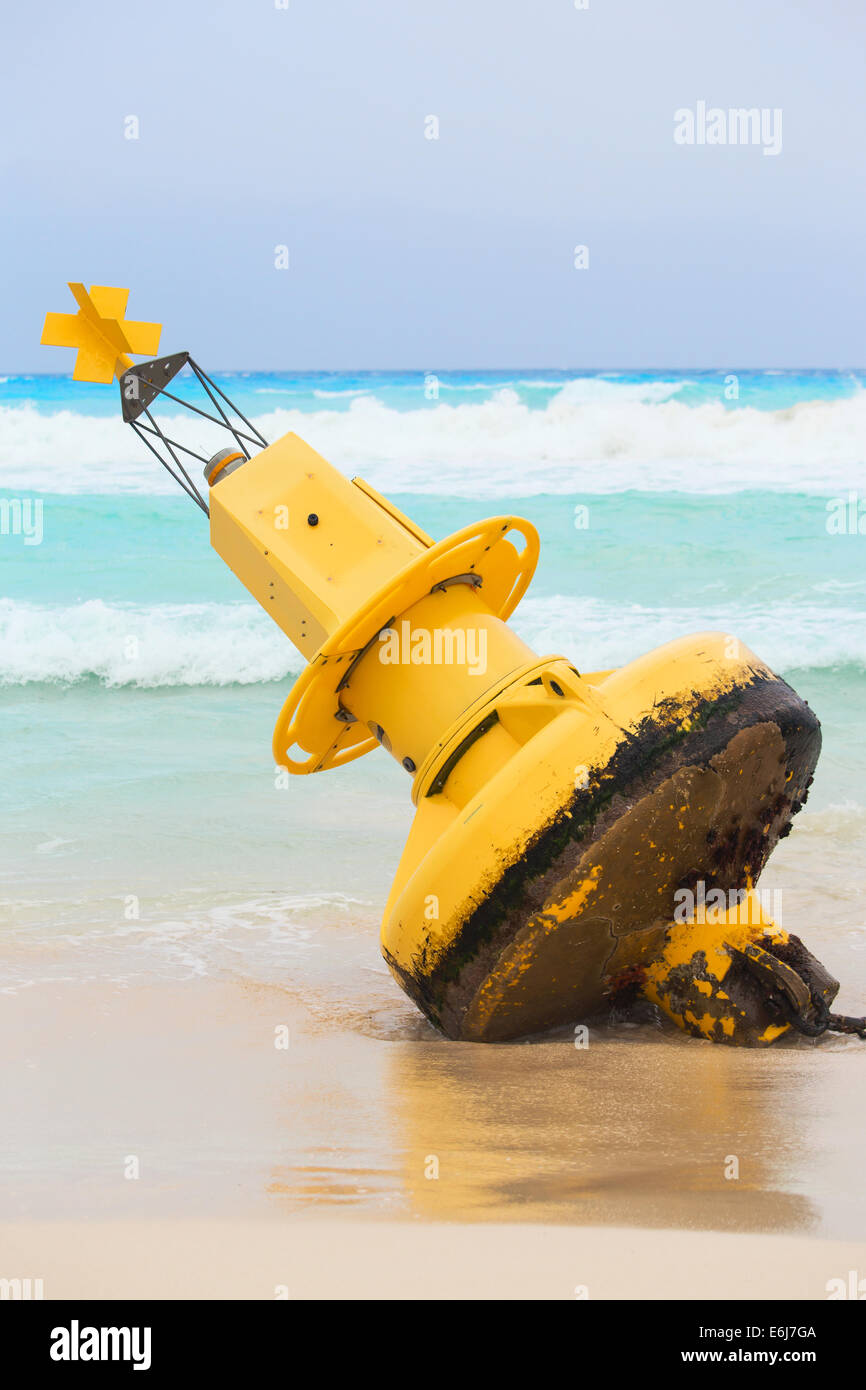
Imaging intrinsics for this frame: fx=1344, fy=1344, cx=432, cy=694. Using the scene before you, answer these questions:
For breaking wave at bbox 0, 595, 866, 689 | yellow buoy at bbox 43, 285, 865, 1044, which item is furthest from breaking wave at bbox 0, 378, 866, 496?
yellow buoy at bbox 43, 285, 865, 1044

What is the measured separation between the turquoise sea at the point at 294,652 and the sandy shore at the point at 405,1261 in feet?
4.27

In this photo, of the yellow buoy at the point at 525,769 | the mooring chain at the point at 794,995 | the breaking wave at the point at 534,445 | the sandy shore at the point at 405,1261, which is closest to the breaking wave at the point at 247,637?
the yellow buoy at the point at 525,769

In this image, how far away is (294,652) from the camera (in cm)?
939

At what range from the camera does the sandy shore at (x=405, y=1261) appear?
2049 mm

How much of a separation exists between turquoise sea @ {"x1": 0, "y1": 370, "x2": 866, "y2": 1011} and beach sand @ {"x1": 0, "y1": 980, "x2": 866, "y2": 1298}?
48 cm

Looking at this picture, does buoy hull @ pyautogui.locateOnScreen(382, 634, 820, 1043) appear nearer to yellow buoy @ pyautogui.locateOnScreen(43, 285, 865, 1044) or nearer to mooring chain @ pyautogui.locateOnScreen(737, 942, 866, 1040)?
yellow buoy @ pyautogui.locateOnScreen(43, 285, 865, 1044)

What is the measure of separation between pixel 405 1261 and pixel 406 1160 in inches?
17.4

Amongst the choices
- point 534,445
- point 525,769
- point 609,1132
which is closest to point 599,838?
point 525,769

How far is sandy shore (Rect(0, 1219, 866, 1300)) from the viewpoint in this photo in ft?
6.72

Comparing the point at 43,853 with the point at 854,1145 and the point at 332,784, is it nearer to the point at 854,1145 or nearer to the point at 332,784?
the point at 332,784

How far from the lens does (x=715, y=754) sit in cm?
289

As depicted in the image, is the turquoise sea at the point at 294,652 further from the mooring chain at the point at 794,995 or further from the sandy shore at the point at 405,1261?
the sandy shore at the point at 405,1261

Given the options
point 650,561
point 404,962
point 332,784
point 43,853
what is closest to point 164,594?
point 650,561

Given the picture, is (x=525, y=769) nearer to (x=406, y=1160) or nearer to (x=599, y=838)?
(x=599, y=838)
